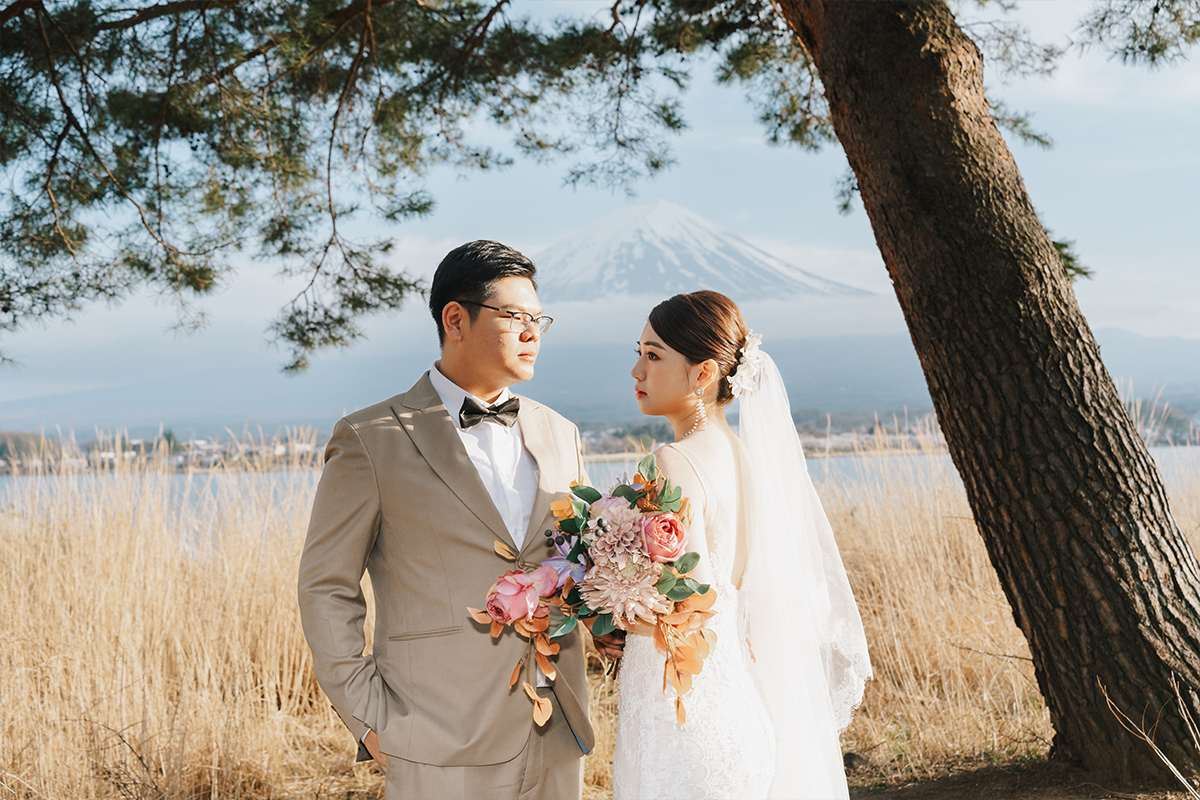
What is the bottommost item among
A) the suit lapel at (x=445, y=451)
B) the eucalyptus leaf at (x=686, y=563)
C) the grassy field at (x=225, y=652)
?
the grassy field at (x=225, y=652)

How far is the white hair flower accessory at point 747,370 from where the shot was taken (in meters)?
2.33

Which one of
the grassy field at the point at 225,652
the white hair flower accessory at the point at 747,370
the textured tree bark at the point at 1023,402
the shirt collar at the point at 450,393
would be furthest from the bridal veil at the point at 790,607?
the grassy field at the point at 225,652

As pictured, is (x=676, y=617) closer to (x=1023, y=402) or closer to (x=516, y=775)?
(x=516, y=775)

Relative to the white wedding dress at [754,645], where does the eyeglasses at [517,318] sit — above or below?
above

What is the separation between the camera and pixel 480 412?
7.16 feet

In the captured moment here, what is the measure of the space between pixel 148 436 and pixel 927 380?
4809mm

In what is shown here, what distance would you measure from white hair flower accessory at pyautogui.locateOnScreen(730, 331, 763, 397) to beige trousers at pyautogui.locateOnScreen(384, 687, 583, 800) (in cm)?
98

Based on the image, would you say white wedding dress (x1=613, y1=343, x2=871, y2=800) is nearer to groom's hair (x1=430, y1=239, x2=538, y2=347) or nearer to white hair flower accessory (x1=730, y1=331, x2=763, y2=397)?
white hair flower accessory (x1=730, y1=331, x2=763, y2=397)

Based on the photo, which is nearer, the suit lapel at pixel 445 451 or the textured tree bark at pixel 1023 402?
the suit lapel at pixel 445 451

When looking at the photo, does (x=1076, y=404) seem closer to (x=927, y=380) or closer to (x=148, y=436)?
(x=927, y=380)

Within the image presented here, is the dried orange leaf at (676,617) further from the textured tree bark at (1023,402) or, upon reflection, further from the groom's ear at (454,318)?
the textured tree bark at (1023,402)

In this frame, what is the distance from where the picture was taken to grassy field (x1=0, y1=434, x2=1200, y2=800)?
3.59m

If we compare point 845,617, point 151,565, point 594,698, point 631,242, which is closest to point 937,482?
point 594,698

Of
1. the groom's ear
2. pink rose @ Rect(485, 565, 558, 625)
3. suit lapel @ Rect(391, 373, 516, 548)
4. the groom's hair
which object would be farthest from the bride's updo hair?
pink rose @ Rect(485, 565, 558, 625)
